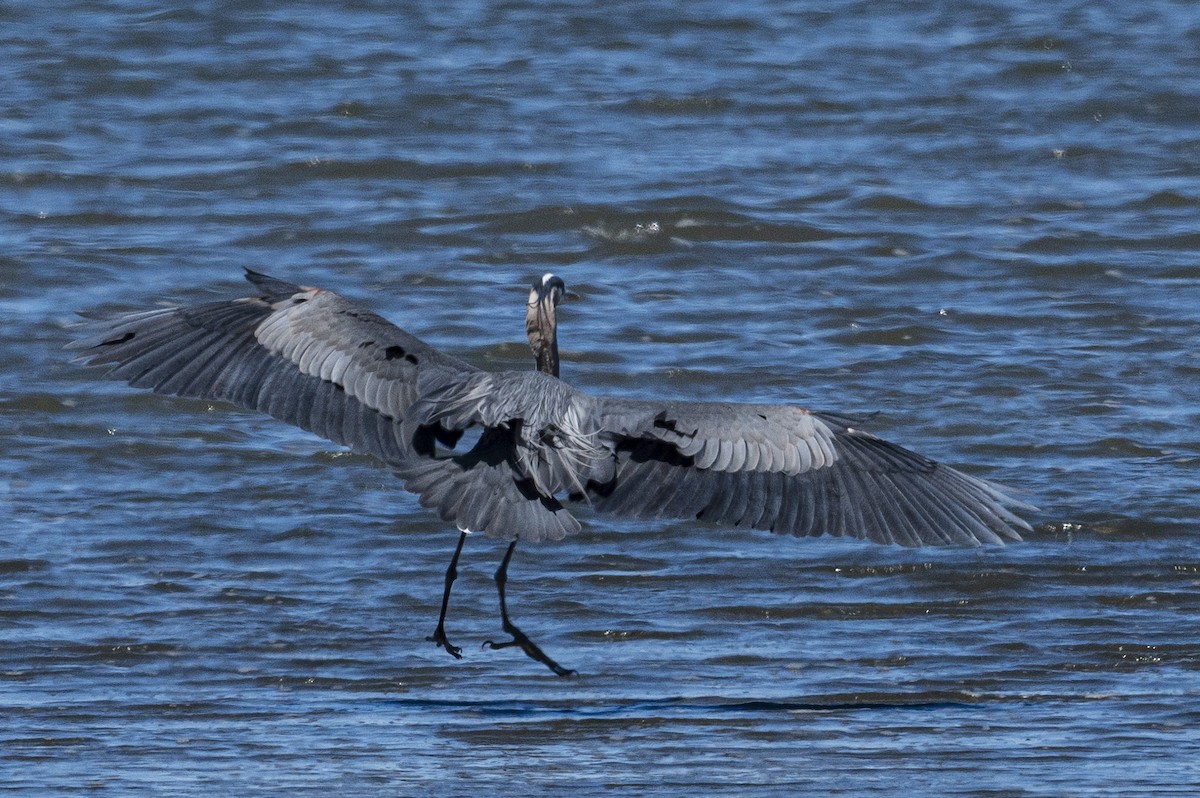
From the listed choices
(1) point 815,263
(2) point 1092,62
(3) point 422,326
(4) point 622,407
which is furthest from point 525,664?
(2) point 1092,62

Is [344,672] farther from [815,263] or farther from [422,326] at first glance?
[815,263]

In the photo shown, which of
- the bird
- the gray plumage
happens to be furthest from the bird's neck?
the bird

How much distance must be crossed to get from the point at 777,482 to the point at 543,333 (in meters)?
1.17

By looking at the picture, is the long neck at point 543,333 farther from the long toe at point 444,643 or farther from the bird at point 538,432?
the long toe at point 444,643

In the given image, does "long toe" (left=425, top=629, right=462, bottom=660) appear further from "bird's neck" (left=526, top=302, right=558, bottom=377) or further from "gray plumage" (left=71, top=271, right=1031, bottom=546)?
"bird's neck" (left=526, top=302, right=558, bottom=377)

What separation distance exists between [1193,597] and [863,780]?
2704mm

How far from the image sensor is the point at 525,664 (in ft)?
24.4

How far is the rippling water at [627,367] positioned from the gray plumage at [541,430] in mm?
689

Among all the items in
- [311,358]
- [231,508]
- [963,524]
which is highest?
[311,358]

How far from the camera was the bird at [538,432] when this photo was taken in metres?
6.59

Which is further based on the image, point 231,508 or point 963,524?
point 231,508

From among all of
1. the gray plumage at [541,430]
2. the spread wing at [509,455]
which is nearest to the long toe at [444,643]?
the gray plumage at [541,430]

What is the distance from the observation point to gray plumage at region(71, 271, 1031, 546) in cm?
659

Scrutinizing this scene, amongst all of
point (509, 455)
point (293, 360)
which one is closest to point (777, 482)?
point (509, 455)
